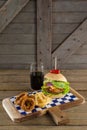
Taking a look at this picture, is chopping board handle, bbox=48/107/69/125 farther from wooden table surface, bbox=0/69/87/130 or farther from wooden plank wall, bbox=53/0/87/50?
wooden plank wall, bbox=53/0/87/50

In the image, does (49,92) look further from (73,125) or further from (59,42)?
(59,42)

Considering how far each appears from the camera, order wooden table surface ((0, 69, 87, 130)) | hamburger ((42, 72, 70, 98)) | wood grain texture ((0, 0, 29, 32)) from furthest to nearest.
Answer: wood grain texture ((0, 0, 29, 32)) → hamburger ((42, 72, 70, 98)) → wooden table surface ((0, 69, 87, 130))

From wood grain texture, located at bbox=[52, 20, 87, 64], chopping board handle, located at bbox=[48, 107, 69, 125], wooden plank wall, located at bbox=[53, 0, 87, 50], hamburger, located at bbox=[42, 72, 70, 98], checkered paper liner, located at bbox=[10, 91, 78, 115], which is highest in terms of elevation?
wooden plank wall, located at bbox=[53, 0, 87, 50]

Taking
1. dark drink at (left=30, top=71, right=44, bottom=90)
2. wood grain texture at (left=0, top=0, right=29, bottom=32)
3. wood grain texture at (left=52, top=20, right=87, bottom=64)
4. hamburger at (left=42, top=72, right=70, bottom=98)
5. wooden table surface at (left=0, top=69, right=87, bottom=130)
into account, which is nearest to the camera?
wooden table surface at (left=0, top=69, right=87, bottom=130)

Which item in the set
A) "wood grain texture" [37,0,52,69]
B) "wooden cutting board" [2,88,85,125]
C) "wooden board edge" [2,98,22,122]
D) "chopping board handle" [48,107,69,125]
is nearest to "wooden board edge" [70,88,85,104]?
"wooden cutting board" [2,88,85,125]

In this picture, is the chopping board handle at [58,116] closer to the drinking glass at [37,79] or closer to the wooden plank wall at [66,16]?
the drinking glass at [37,79]

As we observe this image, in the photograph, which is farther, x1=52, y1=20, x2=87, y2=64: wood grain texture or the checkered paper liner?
x1=52, y1=20, x2=87, y2=64: wood grain texture
